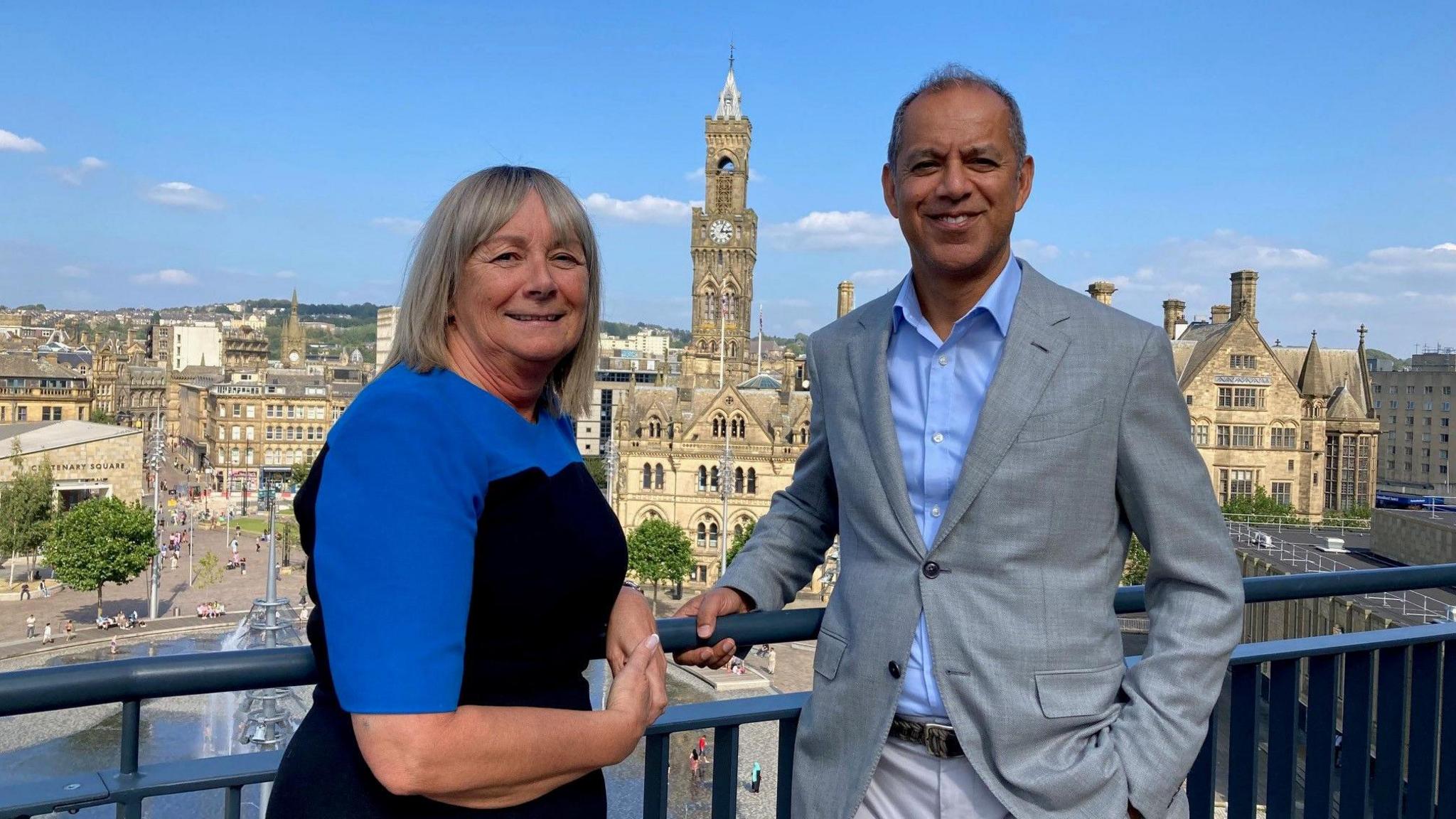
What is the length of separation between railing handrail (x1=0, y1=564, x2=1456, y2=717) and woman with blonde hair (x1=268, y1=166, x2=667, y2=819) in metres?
0.33

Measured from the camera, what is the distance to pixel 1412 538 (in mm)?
26016

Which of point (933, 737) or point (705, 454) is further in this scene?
point (705, 454)

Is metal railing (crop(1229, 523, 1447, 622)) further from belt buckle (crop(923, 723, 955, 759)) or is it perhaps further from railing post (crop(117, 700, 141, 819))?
railing post (crop(117, 700, 141, 819))

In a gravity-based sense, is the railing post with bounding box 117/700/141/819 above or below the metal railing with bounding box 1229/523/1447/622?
above

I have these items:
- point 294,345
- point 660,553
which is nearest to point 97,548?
point 660,553

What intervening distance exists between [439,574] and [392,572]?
0.26 ft

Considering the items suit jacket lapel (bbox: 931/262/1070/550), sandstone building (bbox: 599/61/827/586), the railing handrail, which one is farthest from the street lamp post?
suit jacket lapel (bbox: 931/262/1070/550)

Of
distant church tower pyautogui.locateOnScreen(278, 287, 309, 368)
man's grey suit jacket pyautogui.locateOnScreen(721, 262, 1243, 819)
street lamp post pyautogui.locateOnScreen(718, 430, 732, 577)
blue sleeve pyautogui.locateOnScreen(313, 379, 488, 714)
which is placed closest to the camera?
blue sleeve pyautogui.locateOnScreen(313, 379, 488, 714)

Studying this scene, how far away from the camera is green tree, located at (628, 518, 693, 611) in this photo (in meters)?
38.3

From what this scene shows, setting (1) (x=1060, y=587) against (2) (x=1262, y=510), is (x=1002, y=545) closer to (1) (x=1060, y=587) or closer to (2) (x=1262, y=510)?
(1) (x=1060, y=587)

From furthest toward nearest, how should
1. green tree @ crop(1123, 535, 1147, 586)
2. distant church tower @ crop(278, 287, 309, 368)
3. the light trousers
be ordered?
1. distant church tower @ crop(278, 287, 309, 368)
2. green tree @ crop(1123, 535, 1147, 586)
3. the light trousers

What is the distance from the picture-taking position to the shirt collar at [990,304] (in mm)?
2822

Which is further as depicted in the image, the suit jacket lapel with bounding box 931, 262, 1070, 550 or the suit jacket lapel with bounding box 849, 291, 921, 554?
the suit jacket lapel with bounding box 849, 291, 921, 554

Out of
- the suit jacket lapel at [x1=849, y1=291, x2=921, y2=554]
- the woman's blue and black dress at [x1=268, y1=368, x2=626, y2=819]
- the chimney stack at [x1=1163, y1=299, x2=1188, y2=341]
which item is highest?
the chimney stack at [x1=1163, y1=299, x2=1188, y2=341]
